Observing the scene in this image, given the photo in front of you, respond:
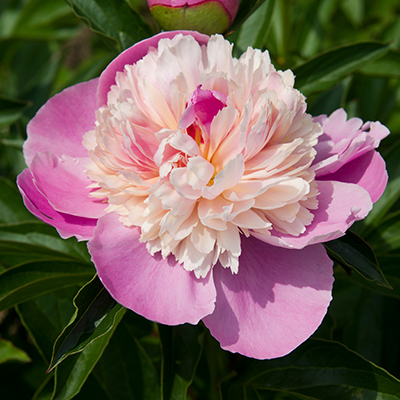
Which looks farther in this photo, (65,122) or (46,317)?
(46,317)

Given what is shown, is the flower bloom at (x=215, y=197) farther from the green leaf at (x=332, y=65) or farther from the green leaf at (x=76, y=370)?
the green leaf at (x=332, y=65)

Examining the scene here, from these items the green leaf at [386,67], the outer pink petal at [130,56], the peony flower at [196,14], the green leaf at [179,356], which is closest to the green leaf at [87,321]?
the green leaf at [179,356]

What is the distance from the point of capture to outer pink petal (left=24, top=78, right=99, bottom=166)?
0.88 metres

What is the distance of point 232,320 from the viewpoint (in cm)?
72

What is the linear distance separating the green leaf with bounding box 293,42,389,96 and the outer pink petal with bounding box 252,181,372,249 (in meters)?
0.39

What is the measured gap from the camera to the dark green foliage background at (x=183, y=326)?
85 centimetres

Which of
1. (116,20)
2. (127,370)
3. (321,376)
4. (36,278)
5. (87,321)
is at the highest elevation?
(116,20)

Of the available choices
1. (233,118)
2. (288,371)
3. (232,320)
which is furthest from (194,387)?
(233,118)

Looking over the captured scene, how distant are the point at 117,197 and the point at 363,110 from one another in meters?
1.19

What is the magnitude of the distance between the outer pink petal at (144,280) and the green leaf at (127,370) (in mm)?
448

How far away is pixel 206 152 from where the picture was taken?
0.74 meters

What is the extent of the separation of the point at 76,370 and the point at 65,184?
353 mm

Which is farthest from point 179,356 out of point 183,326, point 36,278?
point 36,278

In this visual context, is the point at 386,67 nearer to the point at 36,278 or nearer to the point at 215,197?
the point at 215,197
